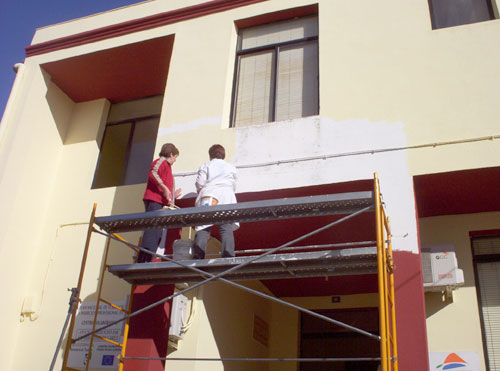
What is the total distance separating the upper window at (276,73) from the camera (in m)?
8.20

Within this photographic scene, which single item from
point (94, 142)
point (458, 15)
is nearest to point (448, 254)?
point (458, 15)

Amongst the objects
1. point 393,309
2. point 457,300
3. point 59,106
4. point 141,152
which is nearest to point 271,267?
point 393,309

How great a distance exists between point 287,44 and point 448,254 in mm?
3894

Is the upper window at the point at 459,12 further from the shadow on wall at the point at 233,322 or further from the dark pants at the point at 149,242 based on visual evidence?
the shadow on wall at the point at 233,322

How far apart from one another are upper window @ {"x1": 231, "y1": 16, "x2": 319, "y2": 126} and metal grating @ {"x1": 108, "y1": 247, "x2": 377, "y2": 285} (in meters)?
2.65

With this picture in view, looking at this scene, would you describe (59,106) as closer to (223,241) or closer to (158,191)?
(158,191)

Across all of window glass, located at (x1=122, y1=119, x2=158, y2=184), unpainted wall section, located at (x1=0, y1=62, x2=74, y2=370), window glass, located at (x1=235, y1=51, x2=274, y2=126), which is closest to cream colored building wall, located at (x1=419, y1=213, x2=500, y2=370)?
window glass, located at (x1=235, y1=51, x2=274, y2=126)

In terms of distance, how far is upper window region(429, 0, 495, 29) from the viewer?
310 inches

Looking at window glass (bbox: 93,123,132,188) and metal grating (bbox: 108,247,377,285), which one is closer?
metal grating (bbox: 108,247,377,285)

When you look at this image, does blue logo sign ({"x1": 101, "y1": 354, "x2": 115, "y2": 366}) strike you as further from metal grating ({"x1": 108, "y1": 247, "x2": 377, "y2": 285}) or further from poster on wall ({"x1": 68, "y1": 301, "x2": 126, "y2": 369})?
metal grating ({"x1": 108, "y1": 247, "x2": 377, "y2": 285})

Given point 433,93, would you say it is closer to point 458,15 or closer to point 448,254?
point 458,15

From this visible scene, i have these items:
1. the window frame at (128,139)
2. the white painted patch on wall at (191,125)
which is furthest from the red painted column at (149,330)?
the window frame at (128,139)

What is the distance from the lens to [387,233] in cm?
616

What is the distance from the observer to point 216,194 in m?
6.57
